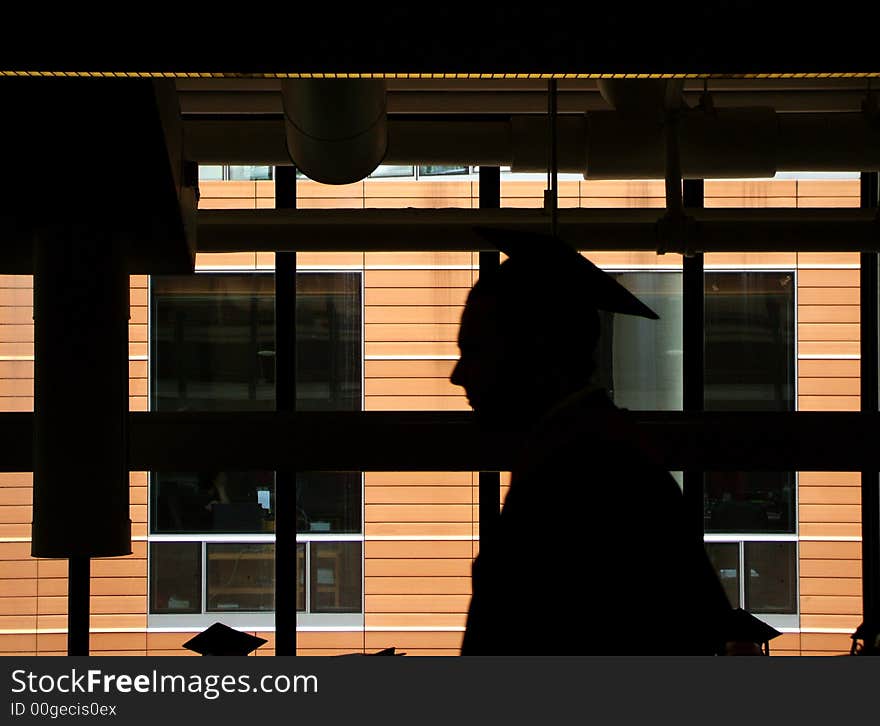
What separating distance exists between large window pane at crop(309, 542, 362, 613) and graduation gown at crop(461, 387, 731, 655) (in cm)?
427

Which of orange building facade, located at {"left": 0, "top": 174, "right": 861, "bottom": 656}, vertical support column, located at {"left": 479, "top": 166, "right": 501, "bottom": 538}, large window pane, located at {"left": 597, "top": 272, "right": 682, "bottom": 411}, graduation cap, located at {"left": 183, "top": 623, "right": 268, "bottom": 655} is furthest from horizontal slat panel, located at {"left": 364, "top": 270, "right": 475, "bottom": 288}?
graduation cap, located at {"left": 183, "top": 623, "right": 268, "bottom": 655}

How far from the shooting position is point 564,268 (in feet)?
5.02

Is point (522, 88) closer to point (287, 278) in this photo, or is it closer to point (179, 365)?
point (287, 278)

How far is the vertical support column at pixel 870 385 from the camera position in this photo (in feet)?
18.0

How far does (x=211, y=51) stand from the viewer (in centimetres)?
141

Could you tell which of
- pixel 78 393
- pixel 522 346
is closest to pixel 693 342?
pixel 78 393

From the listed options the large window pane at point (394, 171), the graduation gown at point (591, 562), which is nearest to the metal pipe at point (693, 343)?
the large window pane at point (394, 171)

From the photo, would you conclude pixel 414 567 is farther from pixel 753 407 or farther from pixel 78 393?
pixel 78 393

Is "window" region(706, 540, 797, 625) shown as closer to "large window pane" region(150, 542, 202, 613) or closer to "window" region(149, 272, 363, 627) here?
"window" region(149, 272, 363, 627)

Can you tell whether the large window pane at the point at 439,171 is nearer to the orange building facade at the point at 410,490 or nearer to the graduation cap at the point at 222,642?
the orange building facade at the point at 410,490

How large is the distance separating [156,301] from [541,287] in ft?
14.5

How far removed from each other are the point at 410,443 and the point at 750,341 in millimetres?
2253

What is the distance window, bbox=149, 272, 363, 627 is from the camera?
210 inches

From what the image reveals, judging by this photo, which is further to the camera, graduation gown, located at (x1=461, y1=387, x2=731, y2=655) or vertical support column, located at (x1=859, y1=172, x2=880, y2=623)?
vertical support column, located at (x1=859, y1=172, x2=880, y2=623)
